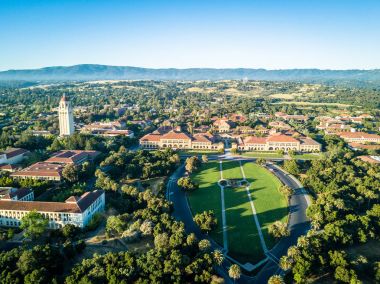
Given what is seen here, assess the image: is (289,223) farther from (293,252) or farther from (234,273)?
(234,273)

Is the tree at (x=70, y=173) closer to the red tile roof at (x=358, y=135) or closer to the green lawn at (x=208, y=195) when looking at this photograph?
the green lawn at (x=208, y=195)

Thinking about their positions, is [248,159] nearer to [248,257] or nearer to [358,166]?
[358,166]

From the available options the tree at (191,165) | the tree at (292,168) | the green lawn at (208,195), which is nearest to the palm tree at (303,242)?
the green lawn at (208,195)

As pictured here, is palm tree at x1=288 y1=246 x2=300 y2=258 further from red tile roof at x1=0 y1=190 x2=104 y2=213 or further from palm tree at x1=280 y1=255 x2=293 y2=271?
red tile roof at x1=0 y1=190 x2=104 y2=213

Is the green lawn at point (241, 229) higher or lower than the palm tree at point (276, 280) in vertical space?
lower

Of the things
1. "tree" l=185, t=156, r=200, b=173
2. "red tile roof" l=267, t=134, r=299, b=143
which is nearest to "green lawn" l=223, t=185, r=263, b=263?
"tree" l=185, t=156, r=200, b=173
